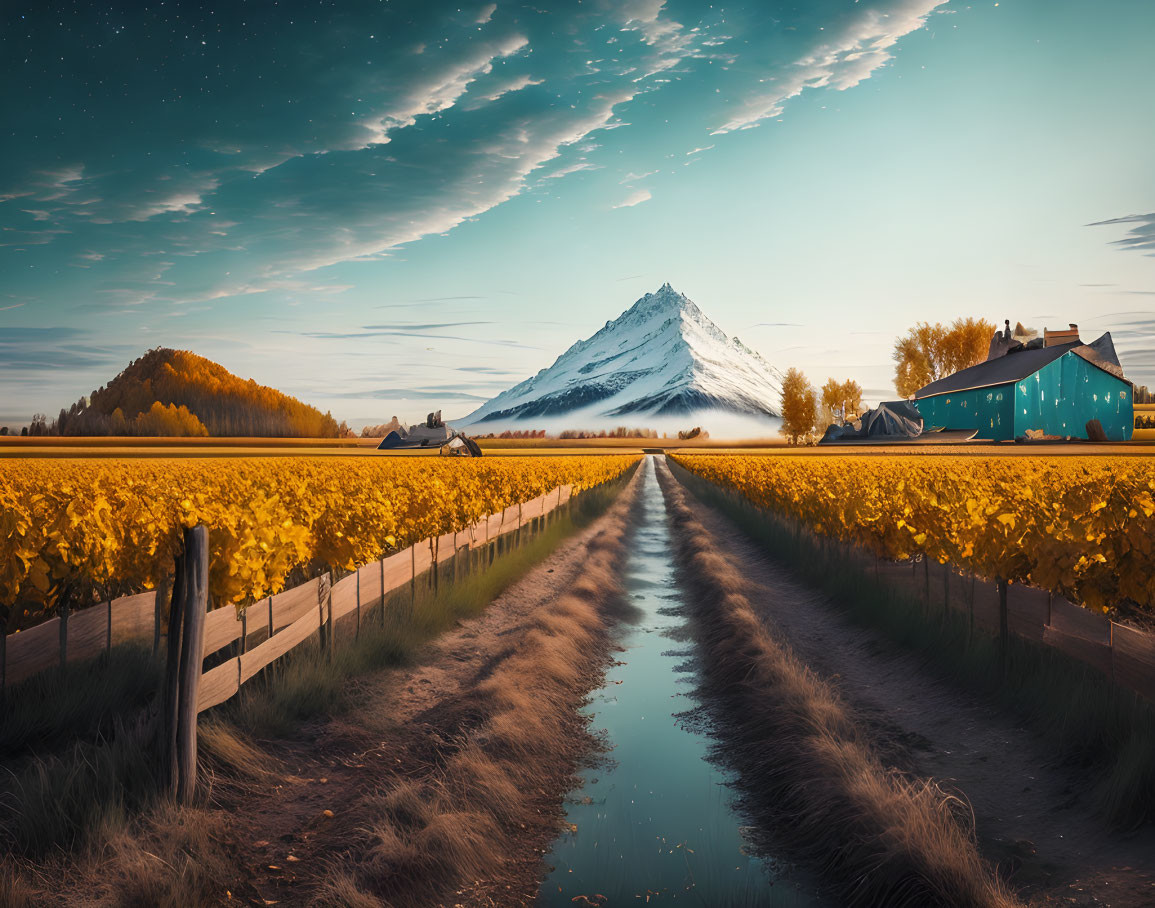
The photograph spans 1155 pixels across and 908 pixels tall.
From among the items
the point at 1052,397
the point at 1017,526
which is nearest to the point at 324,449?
the point at 1052,397

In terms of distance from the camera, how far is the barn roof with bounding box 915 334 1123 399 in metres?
53.3

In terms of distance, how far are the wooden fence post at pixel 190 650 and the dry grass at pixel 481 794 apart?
1234 millimetres

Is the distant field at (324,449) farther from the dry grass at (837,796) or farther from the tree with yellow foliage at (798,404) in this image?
the dry grass at (837,796)

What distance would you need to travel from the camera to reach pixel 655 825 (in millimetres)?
5078

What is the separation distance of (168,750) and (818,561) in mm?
12091

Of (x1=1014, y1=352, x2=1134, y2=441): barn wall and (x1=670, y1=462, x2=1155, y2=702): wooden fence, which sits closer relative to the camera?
(x1=670, y1=462, x2=1155, y2=702): wooden fence

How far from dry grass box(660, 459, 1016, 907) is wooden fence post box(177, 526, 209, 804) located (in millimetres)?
4210

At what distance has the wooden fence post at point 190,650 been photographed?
469 cm

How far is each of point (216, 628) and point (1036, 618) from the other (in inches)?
309

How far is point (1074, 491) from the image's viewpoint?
36.1 ft

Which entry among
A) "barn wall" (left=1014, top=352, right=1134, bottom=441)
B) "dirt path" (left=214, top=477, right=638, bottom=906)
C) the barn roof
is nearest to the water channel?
"dirt path" (left=214, top=477, right=638, bottom=906)

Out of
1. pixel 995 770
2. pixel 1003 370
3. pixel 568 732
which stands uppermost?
pixel 1003 370

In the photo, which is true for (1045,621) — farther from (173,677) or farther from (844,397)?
(844,397)

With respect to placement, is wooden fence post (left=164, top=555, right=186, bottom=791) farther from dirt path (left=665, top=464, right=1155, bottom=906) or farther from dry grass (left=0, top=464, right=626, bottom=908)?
dirt path (left=665, top=464, right=1155, bottom=906)
